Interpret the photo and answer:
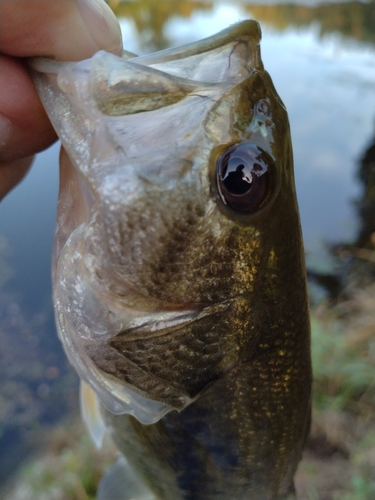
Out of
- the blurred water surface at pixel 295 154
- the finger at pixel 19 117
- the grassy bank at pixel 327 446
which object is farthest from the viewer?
the blurred water surface at pixel 295 154

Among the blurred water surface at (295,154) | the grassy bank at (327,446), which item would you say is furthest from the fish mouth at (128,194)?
the grassy bank at (327,446)

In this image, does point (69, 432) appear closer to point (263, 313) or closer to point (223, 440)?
point (223, 440)

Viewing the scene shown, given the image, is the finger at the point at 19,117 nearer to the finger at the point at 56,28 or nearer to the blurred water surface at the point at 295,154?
the finger at the point at 56,28

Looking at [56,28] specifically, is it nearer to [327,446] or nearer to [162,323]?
[162,323]

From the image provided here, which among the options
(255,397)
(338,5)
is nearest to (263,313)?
(255,397)

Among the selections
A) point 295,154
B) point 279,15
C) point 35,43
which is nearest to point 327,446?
point 35,43
